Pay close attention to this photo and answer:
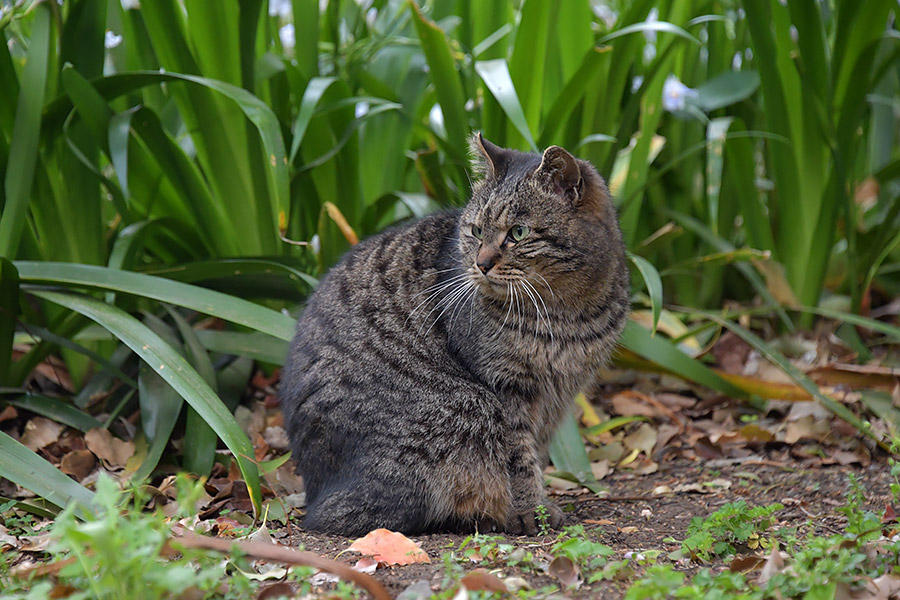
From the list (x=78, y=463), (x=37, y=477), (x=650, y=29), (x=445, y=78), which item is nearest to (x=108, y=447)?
(x=78, y=463)

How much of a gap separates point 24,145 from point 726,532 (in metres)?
2.38

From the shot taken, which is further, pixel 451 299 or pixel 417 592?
pixel 451 299

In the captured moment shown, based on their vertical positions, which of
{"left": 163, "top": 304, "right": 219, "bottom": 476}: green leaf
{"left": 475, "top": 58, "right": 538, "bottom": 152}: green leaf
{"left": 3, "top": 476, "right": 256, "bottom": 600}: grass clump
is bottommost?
{"left": 163, "top": 304, "right": 219, "bottom": 476}: green leaf

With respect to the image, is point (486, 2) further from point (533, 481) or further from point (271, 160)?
→ point (533, 481)

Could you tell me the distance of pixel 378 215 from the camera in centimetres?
345

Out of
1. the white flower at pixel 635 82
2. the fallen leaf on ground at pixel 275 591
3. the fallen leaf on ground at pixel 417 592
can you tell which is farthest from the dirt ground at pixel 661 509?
the white flower at pixel 635 82

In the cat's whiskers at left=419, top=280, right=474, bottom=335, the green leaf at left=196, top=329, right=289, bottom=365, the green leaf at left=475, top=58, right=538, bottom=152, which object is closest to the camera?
the cat's whiskers at left=419, top=280, right=474, bottom=335

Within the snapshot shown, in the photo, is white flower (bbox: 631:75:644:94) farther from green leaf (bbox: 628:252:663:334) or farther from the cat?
the cat

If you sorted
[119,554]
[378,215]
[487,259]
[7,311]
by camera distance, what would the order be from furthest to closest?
[378,215] < [7,311] < [487,259] < [119,554]

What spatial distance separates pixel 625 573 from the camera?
72.3 inches

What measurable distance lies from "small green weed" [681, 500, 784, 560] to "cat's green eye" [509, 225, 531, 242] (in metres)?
0.89

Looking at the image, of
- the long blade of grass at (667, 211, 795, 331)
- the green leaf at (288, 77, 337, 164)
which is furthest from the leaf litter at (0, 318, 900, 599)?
the green leaf at (288, 77, 337, 164)

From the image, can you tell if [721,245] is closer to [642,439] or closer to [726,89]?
[726,89]

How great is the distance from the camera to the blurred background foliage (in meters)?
2.71
